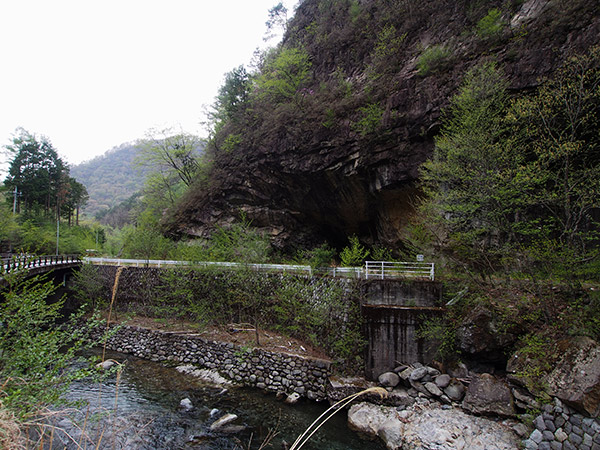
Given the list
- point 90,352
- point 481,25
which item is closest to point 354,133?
point 481,25

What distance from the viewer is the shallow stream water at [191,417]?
847 centimetres

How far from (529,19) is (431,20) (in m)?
5.53

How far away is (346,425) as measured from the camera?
9570 mm

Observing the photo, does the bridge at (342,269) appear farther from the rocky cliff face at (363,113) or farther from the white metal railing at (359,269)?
the rocky cliff face at (363,113)

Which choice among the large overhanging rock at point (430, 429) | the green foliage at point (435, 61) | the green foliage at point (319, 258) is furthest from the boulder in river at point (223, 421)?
the green foliage at point (435, 61)

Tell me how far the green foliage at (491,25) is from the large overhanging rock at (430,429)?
15.9 m

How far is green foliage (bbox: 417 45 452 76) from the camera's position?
15016mm

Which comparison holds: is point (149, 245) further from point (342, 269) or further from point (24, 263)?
point (24, 263)

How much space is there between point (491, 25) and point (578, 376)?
1515cm

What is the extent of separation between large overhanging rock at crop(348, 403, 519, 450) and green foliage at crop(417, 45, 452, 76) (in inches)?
595

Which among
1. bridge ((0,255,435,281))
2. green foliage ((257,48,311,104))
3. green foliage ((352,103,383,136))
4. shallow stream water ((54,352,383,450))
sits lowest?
shallow stream water ((54,352,383,450))

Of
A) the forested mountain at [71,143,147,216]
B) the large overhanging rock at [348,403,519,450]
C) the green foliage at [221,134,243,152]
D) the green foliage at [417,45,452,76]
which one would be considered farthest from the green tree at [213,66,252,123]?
the forested mountain at [71,143,147,216]

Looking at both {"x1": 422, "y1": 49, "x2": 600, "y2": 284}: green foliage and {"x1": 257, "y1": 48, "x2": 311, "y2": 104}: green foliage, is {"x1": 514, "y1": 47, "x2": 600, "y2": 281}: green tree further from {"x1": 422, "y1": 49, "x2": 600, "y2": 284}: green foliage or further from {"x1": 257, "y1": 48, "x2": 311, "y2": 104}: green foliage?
{"x1": 257, "y1": 48, "x2": 311, "y2": 104}: green foliage

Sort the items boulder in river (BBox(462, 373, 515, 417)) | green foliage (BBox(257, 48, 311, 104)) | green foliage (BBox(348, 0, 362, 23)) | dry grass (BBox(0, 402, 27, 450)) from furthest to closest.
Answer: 1. green foliage (BBox(348, 0, 362, 23))
2. green foliage (BBox(257, 48, 311, 104))
3. boulder in river (BBox(462, 373, 515, 417))
4. dry grass (BBox(0, 402, 27, 450))
